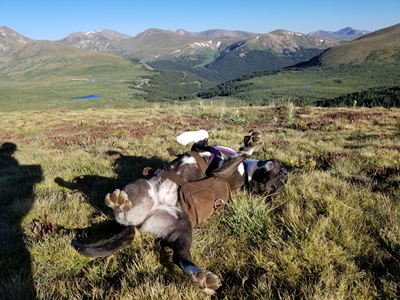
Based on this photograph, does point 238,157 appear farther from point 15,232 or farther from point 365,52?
point 365,52

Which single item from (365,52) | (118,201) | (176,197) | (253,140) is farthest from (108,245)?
(365,52)

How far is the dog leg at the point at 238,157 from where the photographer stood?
9.21ft

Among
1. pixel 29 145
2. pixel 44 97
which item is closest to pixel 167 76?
pixel 44 97

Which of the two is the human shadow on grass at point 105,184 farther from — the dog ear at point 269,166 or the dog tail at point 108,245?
the dog ear at point 269,166

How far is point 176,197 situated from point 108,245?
0.93 m

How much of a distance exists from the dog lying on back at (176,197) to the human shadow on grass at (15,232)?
565mm

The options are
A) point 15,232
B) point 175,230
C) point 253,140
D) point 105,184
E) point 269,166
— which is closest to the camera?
point 175,230

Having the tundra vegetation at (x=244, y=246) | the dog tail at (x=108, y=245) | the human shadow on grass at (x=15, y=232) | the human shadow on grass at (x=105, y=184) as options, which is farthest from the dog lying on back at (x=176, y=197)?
the human shadow on grass at (x=15, y=232)

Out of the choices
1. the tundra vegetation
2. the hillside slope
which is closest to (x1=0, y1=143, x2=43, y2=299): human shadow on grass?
the tundra vegetation

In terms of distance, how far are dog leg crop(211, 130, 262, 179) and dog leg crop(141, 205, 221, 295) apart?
0.73 metres

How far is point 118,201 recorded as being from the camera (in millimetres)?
2281

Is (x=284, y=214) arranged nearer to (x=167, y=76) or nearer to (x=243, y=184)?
(x=243, y=184)

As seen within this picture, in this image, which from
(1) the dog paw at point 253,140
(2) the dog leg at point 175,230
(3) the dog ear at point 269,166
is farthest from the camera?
(3) the dog ear at point 269,166

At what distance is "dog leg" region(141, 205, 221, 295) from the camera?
2.14 m
